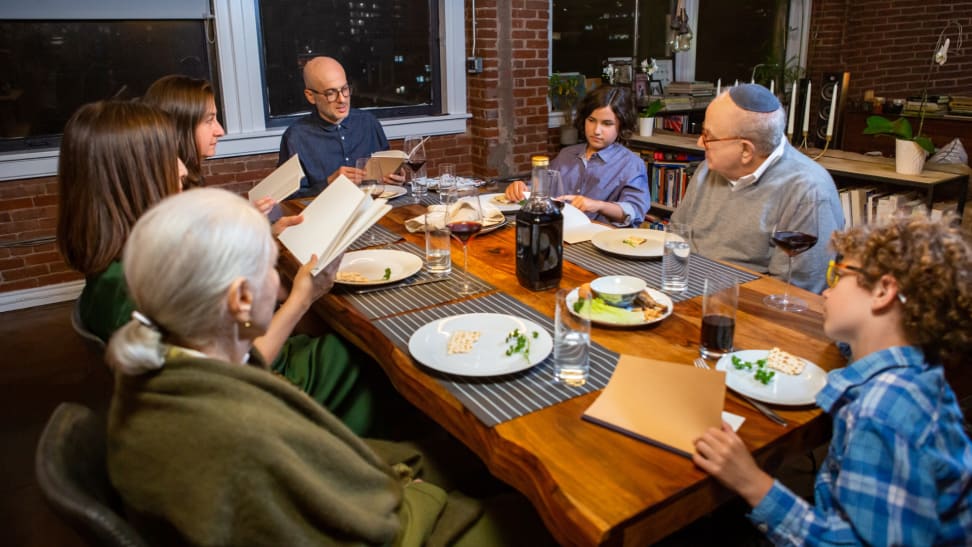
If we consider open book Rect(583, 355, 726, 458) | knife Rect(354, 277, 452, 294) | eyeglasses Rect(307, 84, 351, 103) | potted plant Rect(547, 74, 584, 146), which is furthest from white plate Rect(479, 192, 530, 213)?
potted plant Rect(547, 74, 584, 146)

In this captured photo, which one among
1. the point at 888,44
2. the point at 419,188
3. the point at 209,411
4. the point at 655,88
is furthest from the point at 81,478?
the point at 888,44

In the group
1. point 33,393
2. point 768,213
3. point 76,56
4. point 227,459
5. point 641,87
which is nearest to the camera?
point 227,459

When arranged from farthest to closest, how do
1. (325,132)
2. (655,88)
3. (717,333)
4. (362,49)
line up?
(655,88), (362,49), (325,132), (717,333)

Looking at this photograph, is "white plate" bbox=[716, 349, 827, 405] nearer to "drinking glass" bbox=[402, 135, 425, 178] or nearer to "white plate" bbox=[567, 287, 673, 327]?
"white plate" bbox=[567, 287, 673, 327]

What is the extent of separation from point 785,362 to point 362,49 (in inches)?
144

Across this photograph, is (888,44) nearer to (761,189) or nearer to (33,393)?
(761,189)

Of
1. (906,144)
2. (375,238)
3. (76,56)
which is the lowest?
(375,238)

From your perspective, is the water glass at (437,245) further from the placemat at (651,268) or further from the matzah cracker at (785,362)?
the matzah cracker at (785,362)

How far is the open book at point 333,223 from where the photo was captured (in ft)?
5.42

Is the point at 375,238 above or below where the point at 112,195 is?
below

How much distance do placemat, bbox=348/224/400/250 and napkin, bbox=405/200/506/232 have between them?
0.24ft

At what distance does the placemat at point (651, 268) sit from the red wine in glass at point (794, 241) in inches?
6.0

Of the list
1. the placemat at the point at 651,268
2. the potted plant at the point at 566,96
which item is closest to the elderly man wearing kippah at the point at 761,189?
the placemat at the point at 651,268

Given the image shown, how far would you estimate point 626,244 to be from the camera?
6.79 ft
